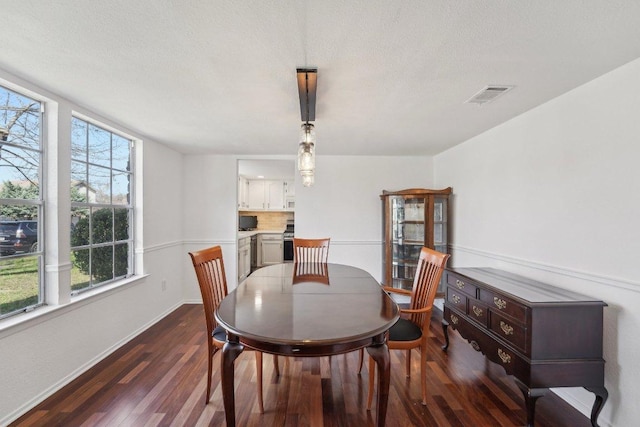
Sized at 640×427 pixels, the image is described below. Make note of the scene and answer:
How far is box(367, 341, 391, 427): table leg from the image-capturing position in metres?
1.34

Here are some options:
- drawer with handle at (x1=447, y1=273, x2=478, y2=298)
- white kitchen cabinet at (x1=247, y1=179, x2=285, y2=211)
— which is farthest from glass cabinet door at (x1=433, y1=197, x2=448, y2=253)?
white kitchen cabinet at (x1=247, y1=179, x2=285, y2=211)

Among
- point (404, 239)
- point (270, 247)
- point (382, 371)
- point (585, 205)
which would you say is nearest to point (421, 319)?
point (382, 371)

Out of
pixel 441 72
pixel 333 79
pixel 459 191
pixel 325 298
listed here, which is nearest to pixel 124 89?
pixel 333 79

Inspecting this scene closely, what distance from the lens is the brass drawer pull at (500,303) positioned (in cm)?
187

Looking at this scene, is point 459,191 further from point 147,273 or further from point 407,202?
point 147,273

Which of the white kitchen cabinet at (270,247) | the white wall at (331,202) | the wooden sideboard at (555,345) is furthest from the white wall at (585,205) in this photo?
the white kitchen cabinet at (270,247)

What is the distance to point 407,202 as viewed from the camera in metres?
3.75

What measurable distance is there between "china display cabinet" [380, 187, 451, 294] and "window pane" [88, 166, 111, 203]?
3219 millimetres

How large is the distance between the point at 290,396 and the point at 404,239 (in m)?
2.44

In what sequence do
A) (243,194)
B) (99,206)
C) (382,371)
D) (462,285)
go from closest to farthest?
(382,371) → (462,285) → (99,206) → (243,194)

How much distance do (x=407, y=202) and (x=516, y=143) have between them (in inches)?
58.1

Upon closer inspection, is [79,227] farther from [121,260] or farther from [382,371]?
[382,371]

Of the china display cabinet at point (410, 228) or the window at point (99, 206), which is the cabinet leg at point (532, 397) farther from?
the window at point (99, 206)

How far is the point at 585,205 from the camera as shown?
184 cm
